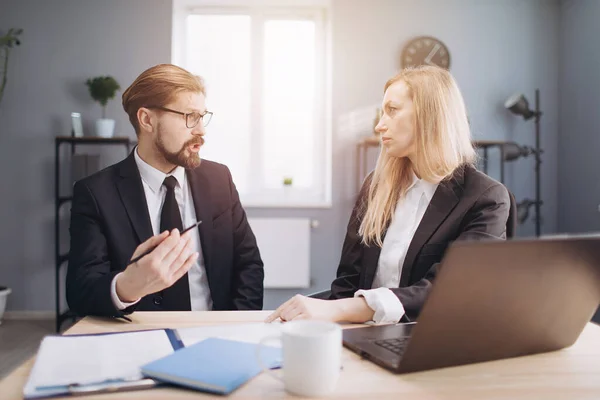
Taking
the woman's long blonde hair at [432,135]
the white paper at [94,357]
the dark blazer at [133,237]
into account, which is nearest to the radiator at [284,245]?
the dark blazer at [133,237]

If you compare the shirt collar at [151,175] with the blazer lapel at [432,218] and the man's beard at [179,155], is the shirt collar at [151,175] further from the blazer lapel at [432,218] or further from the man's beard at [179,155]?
the blazer lapel at [432,218]

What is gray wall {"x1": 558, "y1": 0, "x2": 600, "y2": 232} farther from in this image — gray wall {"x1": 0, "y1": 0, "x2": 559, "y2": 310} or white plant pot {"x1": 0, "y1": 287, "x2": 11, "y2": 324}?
white plant pot {"x1": 0, "y1": 287, "x2": 11, "y2": 324}

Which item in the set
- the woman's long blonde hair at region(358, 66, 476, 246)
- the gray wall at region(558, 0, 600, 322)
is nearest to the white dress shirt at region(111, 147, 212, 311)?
the woman's long blonde hair at region(358, 66, 476, 246)

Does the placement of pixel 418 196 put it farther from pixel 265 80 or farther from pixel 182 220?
pixel 265 80

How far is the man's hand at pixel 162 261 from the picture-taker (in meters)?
0.98

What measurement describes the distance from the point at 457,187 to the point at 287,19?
3009mm

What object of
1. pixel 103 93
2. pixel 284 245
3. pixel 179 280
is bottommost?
pixel 284 245

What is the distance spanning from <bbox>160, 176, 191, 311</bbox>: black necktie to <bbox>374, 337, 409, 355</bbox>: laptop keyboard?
80 cm

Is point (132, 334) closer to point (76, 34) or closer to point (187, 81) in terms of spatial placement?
point (187, 81)

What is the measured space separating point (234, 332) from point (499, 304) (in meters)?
0.48

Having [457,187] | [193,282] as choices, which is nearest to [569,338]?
[457,187]

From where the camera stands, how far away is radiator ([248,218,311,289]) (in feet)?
12.2

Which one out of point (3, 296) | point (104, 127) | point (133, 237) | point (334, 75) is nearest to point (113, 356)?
point (133, 237)

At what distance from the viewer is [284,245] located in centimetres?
373
